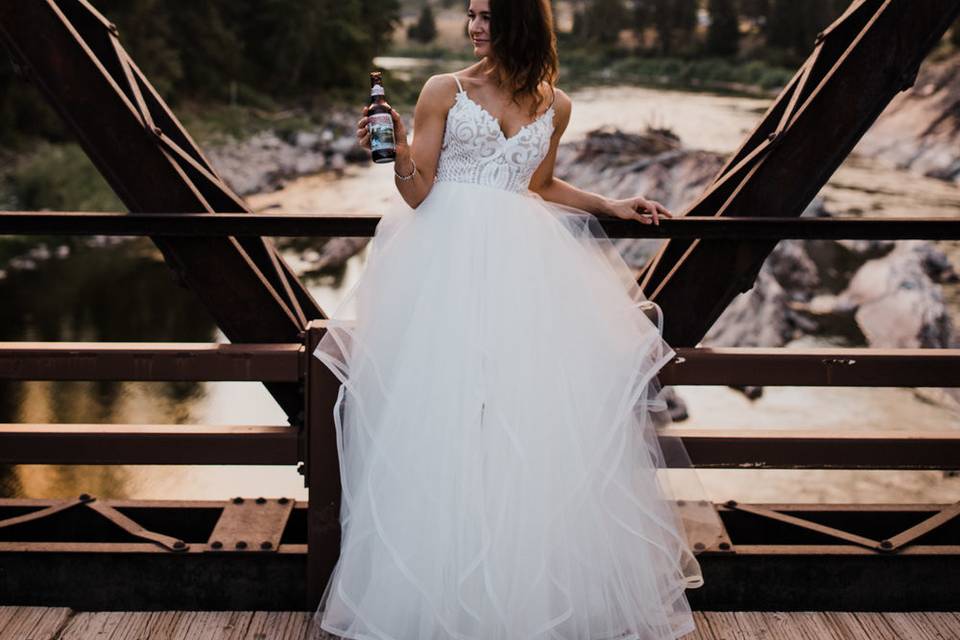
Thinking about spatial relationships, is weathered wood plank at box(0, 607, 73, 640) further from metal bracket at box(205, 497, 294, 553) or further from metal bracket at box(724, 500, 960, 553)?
metal bracket at box(724, 500, 960, 553)

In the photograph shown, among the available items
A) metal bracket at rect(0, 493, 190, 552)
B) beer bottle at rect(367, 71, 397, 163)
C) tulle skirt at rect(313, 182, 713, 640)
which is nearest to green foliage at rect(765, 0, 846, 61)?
tulle skirt at rect(313, 182, 713, 640)

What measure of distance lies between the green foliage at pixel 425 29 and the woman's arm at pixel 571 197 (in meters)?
17.2

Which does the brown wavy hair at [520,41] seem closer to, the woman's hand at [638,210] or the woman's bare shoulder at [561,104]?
the woman's bare shoulder at [561,104]

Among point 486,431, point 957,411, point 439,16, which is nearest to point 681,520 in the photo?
point 486,431

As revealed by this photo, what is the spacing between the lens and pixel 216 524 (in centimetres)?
227

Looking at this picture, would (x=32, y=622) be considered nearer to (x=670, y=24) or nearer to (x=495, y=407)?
(x=495, y=407)

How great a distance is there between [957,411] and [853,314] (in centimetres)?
312

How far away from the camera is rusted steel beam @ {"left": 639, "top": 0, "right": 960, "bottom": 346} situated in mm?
2135

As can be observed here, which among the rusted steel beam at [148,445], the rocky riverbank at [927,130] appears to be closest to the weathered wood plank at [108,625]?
the rusted steel beam at [148,445]

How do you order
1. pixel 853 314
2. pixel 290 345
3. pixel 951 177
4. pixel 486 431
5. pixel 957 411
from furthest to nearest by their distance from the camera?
1. pixel 951 177
2. pixel 853 314
3. pixel 957 411
4. pixel 290 345
5. pixel 486 431

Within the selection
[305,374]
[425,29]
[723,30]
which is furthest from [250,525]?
[723,30]

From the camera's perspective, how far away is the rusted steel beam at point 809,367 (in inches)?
85.8

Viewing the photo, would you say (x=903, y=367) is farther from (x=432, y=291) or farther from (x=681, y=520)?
Answer: (x=432, y=291)

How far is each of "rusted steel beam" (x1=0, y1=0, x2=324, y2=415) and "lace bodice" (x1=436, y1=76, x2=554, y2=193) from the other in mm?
573
